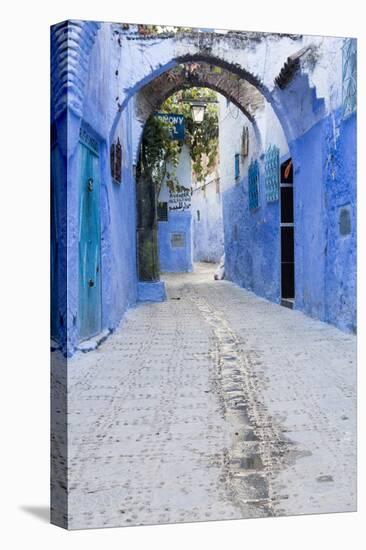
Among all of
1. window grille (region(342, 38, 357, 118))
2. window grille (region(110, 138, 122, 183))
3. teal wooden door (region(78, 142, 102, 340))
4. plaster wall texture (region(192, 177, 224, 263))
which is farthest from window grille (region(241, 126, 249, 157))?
teal wooden door (region(78, 142, 102, 340))

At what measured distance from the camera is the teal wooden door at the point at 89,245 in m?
4.03

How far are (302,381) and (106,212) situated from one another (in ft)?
5.28

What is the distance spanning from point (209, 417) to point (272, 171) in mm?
1854

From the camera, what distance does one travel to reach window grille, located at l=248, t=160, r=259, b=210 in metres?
5.07

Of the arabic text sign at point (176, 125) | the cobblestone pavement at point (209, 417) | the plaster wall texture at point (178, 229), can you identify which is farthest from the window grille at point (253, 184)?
the cobblestone pavement at point (209, 417)

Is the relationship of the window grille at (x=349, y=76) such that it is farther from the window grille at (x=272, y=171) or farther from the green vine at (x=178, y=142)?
the green vine at (x=178, y=142)

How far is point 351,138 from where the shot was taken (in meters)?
4.59

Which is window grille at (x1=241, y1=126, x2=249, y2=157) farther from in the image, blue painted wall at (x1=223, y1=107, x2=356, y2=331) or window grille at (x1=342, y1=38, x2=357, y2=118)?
window grille at (x1=342, y1=38, x2=357, y2=118)

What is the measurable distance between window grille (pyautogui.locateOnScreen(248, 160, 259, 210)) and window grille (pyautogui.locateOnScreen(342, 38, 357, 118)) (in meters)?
0.78

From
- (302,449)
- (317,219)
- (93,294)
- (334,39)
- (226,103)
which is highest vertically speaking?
(334,39)

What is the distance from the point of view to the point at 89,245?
412 centimetres

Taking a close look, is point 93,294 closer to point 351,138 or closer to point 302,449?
point 302,449

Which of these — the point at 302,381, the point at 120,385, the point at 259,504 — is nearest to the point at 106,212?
the point at 120,385

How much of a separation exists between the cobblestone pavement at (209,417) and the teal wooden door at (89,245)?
7.1 inches
